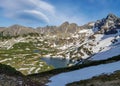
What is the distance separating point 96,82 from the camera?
33.7 meters

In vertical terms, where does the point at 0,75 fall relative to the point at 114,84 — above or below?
above

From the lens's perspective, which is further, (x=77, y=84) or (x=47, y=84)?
(x=47, y=84)

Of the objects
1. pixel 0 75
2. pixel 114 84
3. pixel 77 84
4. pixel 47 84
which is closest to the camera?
→ pixel 114 84

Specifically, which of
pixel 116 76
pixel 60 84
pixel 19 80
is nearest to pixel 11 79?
pixel 19 80

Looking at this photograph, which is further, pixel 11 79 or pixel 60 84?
pixel 60 84

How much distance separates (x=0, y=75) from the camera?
107ft

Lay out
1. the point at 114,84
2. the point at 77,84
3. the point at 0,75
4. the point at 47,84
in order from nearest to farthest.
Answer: the point at 114,84 → the point at 0,75 → the point at 77,84 → the point at 47,84

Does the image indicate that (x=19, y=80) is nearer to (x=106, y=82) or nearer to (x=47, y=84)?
(x=47, y=84)

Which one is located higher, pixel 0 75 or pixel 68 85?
pixel 0 75

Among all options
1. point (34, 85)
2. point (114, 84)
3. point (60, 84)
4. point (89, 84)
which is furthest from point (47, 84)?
point (114, 84)

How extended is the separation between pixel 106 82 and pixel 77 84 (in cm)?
409

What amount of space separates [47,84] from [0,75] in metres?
8.35

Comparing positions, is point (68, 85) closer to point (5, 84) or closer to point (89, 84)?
point (89, 84)

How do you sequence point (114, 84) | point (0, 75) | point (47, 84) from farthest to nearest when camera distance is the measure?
point (47, 84)
point (0, 75)
point (114, 84)
